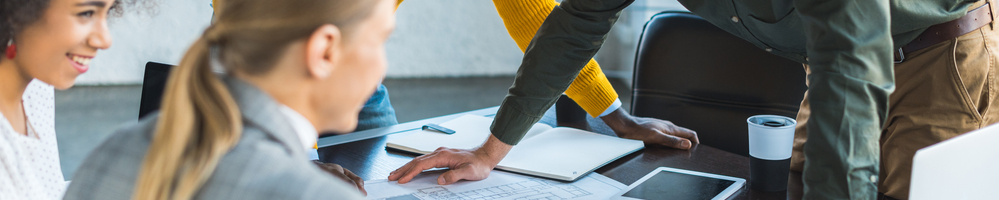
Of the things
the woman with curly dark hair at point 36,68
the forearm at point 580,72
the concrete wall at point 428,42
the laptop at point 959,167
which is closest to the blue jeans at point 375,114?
the forearm at point 580,72

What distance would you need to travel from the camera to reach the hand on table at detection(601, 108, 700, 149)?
4.40 ft

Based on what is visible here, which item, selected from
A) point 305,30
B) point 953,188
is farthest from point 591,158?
point 305,30

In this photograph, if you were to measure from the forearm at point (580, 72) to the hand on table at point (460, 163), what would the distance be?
0.39 meters

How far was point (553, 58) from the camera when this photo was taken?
1183mm

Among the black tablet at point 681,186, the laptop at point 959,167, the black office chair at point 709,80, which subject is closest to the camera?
the laptop at point 959,167

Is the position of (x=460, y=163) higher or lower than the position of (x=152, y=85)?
lower

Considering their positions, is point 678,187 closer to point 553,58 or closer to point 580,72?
point 553,58

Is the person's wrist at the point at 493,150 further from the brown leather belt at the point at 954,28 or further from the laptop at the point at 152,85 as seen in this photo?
the brown leather belt at the point at 954,28

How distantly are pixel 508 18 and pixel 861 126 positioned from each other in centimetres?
96

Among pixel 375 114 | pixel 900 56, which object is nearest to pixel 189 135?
pixel 900 56

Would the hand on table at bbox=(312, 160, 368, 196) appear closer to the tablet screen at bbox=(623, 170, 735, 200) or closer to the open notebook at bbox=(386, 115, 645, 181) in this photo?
the open notebook at bbox=(386, 115, 645, 181)

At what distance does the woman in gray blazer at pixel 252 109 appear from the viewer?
0.45m

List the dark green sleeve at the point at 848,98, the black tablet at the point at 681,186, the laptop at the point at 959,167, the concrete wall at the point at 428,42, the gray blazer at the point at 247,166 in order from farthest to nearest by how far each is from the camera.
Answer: the concrete wall at the point at 428,42 → the black tablet at the point at 681,186 → the dark green sleeve at the point at 848,98 → the laptop at the point at 959,167 → the gray blazer at the point at 247,166

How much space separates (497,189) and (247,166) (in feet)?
2.06
